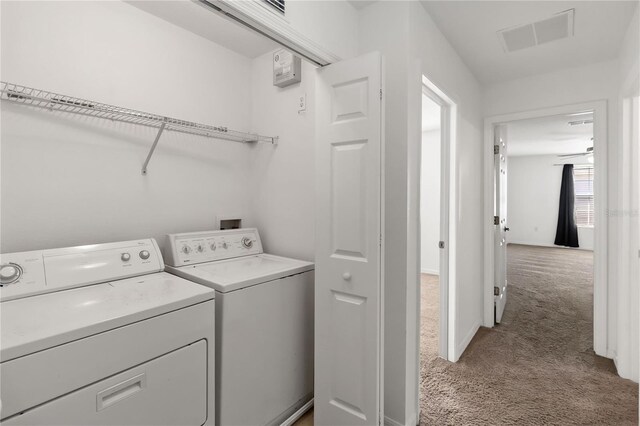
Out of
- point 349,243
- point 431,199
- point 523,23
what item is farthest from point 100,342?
point 431,199

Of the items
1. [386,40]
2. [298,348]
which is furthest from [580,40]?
[298,348]

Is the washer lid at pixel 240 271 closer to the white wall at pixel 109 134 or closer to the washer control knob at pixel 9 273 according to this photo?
the white wall at pixel 109 134

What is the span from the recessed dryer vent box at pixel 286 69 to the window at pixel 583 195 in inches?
349

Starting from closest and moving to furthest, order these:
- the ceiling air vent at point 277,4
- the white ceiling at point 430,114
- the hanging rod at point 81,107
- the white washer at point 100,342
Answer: the white washer at point 100,342, the ceiling air vent at point 277,4, the hanging rod at point 81,107, the white ceiling at point 430,114

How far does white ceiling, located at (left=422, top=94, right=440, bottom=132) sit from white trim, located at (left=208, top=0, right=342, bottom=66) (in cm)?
220

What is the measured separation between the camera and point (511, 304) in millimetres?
3773

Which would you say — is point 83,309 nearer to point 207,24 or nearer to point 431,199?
point 207,24

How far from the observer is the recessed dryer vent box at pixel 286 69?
2104mm

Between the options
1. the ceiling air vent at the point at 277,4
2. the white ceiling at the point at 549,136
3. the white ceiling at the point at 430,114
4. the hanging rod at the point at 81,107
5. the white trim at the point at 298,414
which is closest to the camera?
the ceiling air vent at the point at 277,4

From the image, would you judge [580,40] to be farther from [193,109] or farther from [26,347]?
[26,347]

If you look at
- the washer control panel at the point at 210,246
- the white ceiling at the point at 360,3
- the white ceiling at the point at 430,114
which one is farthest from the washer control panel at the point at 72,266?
the white ceiling at the point at 430,114

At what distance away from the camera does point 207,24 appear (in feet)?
6.62

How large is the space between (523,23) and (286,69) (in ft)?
5.27

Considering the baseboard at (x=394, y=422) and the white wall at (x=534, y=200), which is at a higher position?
the white wall at (x=534, y=200)
